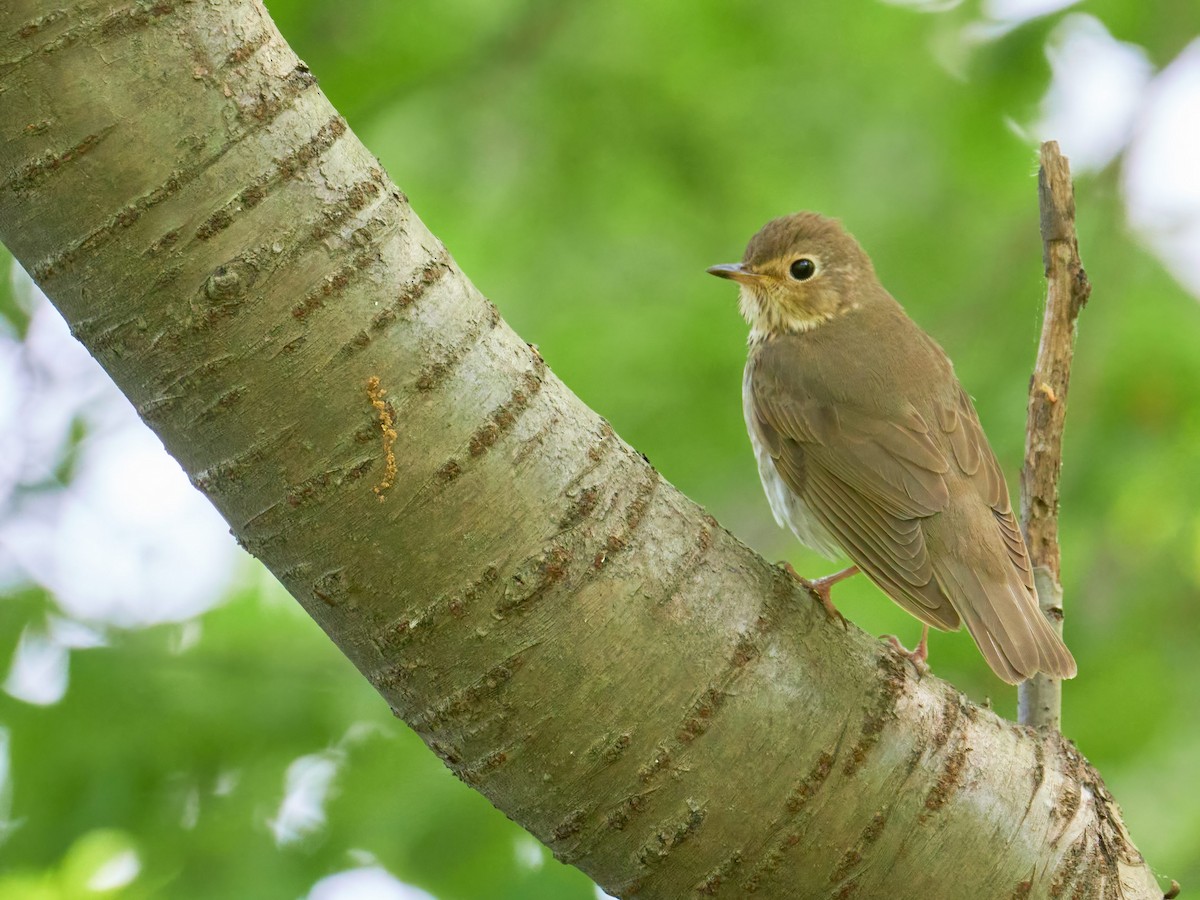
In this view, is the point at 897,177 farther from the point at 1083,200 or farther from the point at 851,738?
the point at 851,738

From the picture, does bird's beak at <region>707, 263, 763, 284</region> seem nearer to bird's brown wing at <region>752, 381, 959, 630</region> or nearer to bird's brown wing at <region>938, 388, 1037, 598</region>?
bird's brown wing at <region>752, 381, 959, 630</region>

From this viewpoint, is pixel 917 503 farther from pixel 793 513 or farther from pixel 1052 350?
pixel 1052 350

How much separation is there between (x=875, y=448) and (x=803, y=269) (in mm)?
1087

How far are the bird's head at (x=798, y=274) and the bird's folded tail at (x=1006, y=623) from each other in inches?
61.1

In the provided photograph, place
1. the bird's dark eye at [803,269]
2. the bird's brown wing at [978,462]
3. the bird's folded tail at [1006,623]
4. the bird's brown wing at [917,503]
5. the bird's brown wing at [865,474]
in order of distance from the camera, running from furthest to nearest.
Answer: the bird's dark eye at [803,269] → the bird's brown wing at [978,462] → the bird's brown wing at [865,474] → the bird's brown wing at [917,503] → the bird's folded tail at [1006,623]

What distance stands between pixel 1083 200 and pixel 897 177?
74cm

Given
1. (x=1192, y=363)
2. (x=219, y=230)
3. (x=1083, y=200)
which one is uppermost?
(x=1083, y=200)

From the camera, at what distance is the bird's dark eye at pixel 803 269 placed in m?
5.17

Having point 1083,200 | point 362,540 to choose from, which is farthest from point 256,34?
point 1083,200

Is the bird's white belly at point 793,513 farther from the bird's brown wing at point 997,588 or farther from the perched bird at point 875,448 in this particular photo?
the bird's brown wing at point 997,588

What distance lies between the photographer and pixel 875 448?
443 centimetres

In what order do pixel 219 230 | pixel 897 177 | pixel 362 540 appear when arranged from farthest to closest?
pixel 897 177 → pixel 362 540 → pixel 219 230

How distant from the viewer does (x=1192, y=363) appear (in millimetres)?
4465

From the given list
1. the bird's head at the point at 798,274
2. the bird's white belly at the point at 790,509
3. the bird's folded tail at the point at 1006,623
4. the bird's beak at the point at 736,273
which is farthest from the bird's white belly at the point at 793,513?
the bird's head at the point at 798,274
